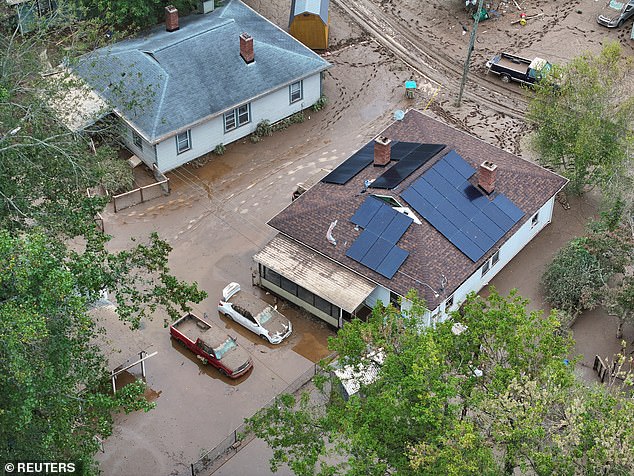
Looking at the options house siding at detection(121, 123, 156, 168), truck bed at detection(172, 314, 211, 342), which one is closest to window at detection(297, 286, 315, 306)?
truck bed at detection(172, 314, 211, 342)

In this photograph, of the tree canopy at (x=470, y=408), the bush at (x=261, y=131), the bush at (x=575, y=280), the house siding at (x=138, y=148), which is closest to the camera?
the tree canopy at (x=470, y=408)

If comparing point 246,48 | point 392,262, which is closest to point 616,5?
point 246,48

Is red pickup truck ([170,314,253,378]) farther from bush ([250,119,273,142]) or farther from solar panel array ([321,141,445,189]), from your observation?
bush ([250,119,273,142])

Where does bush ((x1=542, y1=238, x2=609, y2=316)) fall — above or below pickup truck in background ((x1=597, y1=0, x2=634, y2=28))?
below

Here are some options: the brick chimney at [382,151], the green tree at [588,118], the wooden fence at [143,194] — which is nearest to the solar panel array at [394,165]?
the brick chimney at [382,151]

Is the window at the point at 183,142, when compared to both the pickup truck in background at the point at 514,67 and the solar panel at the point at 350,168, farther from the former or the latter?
the pickup truck in background at the point at 514,67

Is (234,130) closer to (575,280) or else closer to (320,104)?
(320,104)
